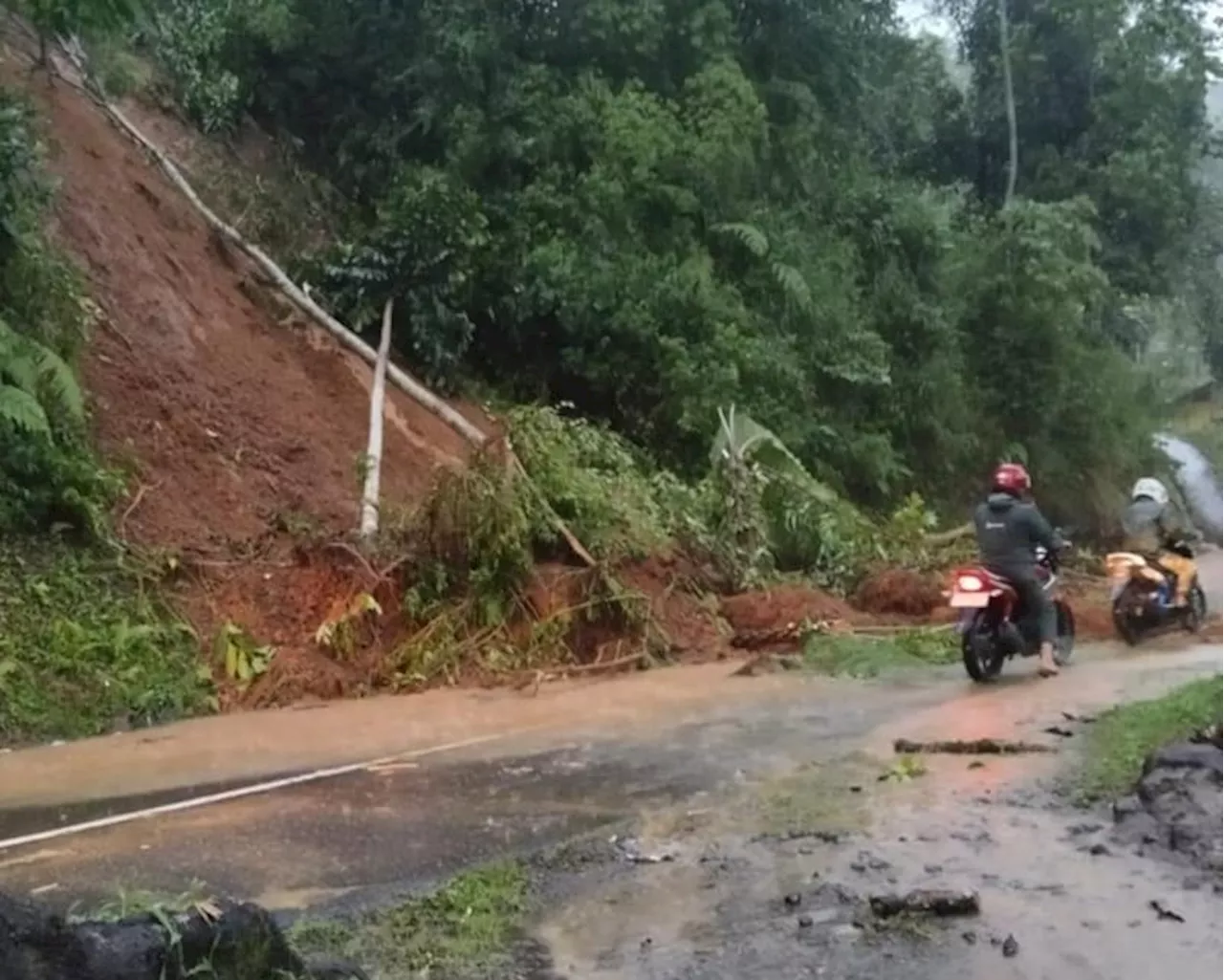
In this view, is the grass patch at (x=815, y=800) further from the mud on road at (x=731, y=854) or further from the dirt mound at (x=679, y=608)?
the dirt mound at (x=679, y=608)

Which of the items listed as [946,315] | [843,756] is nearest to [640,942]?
[843,756]

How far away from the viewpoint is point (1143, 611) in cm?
1498

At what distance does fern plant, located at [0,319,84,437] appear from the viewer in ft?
39.1

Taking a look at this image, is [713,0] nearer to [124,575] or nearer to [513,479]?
[513,479]

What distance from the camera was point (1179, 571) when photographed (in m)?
15.0

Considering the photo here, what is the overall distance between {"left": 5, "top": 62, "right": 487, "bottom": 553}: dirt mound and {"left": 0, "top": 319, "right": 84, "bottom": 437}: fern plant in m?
1.05

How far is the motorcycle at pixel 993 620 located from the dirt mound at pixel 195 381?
5655 mm

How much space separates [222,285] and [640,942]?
13.6 m

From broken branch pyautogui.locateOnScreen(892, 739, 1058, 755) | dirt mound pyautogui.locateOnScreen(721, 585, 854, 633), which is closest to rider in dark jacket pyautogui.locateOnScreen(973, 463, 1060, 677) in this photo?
dirt mound pyautogui.locateOnScreen(721, 585, 854, 633)

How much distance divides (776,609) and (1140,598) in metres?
3.33

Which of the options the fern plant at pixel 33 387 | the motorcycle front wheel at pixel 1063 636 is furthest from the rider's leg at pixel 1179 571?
the fern plant at pixel 33 387

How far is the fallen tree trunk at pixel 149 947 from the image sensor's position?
4.25 meters

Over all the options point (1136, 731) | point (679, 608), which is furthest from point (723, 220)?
point (1136, 731)

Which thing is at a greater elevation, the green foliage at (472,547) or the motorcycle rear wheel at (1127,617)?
the green foliage at (472,547)
